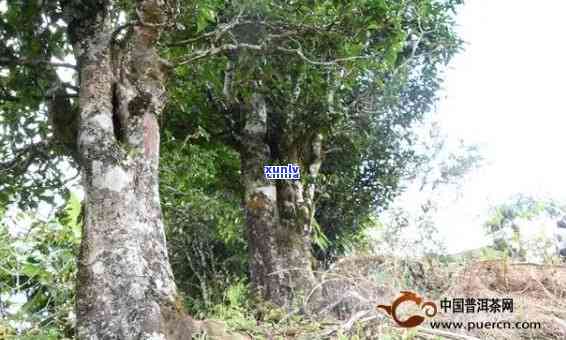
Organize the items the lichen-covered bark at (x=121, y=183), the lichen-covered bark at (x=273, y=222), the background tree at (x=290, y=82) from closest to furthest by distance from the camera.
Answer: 1. the lichen-covered bark at (x=121, y=183)
2. the background tree at (x=290, y=82)
3. the lichen-covered bark at (x=273, y=222)

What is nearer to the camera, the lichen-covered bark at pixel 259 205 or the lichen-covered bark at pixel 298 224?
the lichen-covered bark at pixel 298 224

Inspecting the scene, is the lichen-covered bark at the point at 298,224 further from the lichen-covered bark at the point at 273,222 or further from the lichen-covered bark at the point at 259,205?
the lichen-covered bark at the point at 259,205

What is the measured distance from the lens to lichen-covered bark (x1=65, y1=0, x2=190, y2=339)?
12.0ft

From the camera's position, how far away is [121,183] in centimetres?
412

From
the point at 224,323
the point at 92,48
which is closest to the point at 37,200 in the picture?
the point at 92,48

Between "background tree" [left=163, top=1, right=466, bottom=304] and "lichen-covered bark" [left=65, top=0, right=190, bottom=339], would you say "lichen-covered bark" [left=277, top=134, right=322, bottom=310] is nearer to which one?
"background tree" [left=163, top=1, right=466, bottom=304]

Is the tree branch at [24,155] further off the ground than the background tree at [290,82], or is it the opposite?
the background tree at [290,82]

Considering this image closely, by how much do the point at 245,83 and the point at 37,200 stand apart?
10.3 feet

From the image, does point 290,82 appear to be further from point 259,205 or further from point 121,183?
point 121,183

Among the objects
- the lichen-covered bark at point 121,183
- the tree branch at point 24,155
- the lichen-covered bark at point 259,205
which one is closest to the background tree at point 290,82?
the lichen-covered bark at point 259,205

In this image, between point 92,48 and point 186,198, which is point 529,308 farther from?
point 186,198

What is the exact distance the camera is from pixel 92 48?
4691 mm

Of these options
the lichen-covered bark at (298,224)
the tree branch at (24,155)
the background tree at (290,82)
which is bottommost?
the lichen-covered bark at (298,224)

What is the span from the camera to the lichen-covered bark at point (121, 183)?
3.65 metres
